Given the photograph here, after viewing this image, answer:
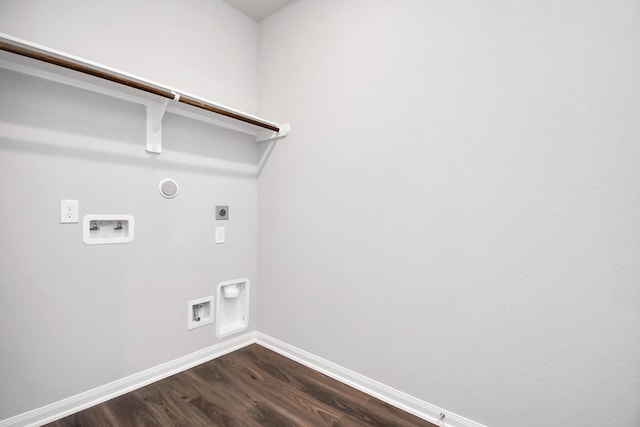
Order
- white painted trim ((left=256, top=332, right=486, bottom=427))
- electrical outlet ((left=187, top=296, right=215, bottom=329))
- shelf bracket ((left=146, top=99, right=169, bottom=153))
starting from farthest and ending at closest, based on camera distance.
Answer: electrical outlet ((left=187, top=296, right=215, bottom=329))
shelf bracket ((left=146, top=99, right=169, bottom=153))
white painted trim ((left=256, top=332, right=486, bottom=427))

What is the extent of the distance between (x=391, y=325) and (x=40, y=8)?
2.47 m

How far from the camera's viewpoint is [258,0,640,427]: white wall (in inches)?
43.3

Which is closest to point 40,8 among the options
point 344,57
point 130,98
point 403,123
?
point 130,98

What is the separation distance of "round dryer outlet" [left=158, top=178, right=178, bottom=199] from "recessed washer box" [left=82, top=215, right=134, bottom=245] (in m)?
0.24

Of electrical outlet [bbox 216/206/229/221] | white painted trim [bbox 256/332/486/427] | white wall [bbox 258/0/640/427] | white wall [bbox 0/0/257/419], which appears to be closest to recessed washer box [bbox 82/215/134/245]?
white wall [bbox 0/0/257/419]

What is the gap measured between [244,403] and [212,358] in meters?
0.59

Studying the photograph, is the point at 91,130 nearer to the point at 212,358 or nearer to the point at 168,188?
the point at 168,188

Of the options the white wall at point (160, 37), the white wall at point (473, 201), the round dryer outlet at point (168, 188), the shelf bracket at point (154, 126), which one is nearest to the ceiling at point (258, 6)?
the white wall at point (160, 37)

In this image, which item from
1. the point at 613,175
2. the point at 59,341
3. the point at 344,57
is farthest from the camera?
the point at 344,57

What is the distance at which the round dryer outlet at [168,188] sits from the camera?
71.4 inches

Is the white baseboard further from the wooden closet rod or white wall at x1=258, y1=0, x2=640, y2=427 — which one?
the wooden closet rod

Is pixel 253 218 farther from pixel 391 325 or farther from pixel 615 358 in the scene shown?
pixel 615 358

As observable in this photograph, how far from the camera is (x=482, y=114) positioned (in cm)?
136

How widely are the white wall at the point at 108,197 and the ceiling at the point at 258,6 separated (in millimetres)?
63
